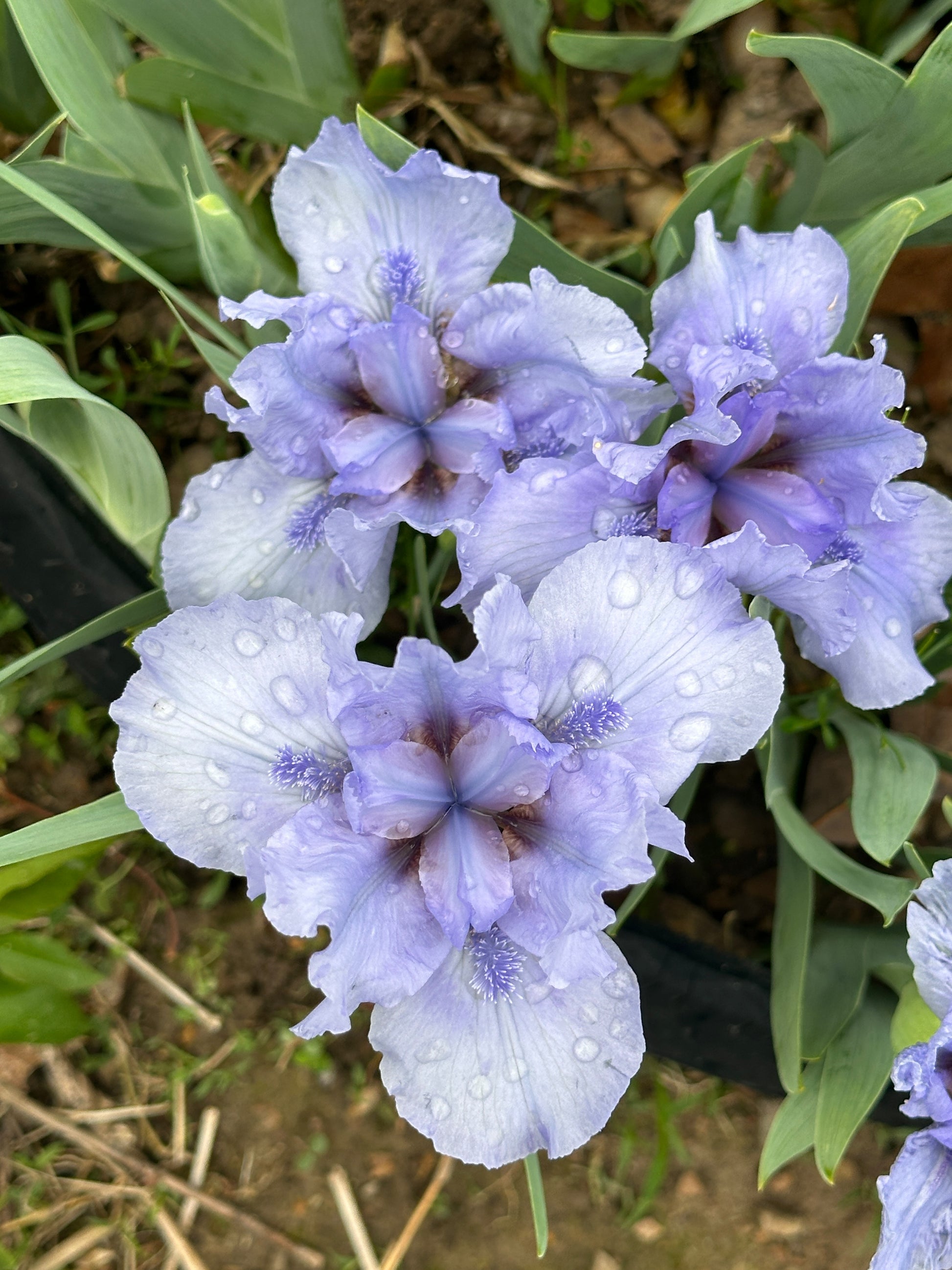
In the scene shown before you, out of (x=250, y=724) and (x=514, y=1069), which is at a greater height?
(x=250, y=724)

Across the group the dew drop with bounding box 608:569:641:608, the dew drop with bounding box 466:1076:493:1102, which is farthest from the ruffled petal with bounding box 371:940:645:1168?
the dew drop with bounding box 608:569:641:608

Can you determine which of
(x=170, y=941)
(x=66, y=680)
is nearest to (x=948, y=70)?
(x=66, y=680)

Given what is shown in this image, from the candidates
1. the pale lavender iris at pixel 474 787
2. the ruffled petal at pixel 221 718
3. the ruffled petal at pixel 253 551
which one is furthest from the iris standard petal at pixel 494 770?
the ruffled petal at pixel 253 551

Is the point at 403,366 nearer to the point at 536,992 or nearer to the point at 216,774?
the point at 216,774

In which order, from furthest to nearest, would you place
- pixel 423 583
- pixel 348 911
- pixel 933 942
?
1. pixel 423 583
2. pixel 933 942
3. pixel 348 911

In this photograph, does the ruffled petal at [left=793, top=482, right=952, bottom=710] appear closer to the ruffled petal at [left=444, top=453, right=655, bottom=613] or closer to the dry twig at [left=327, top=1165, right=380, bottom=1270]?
the ruffled petal at [left=444, top=453, right=655, bottom=613]

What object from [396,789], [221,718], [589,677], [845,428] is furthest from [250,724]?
[845,428]

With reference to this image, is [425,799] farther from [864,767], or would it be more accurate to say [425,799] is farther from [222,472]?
[864,767]

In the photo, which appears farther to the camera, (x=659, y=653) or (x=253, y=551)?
(x=253, y=551)
